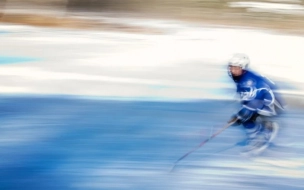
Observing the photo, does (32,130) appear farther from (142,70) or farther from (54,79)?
(142,70)

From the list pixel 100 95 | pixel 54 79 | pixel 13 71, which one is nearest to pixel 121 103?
pixel 100 95

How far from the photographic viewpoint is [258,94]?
243 centimetres

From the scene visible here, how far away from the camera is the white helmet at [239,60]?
2430 mm

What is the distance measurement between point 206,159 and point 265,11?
2.30 feet

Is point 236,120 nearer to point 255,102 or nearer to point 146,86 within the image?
point 255,102

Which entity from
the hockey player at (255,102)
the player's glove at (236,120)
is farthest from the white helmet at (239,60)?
the player's glove at (236,120)

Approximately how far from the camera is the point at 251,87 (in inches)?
95.0

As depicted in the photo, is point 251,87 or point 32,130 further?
point 32,130

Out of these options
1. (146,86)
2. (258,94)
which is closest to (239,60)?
(258,94)

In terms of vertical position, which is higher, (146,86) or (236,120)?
(146,86)

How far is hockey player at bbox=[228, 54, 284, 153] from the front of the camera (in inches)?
95.1

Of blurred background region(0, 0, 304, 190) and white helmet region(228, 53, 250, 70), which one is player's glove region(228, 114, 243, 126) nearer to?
blurred background region(0, 0, 304, 190)

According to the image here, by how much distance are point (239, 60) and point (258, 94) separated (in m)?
0.17

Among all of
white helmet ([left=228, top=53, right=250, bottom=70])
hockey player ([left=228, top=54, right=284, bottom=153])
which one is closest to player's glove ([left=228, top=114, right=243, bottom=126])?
hockey player ([left=228, top=54, right=284, bottom=153])
